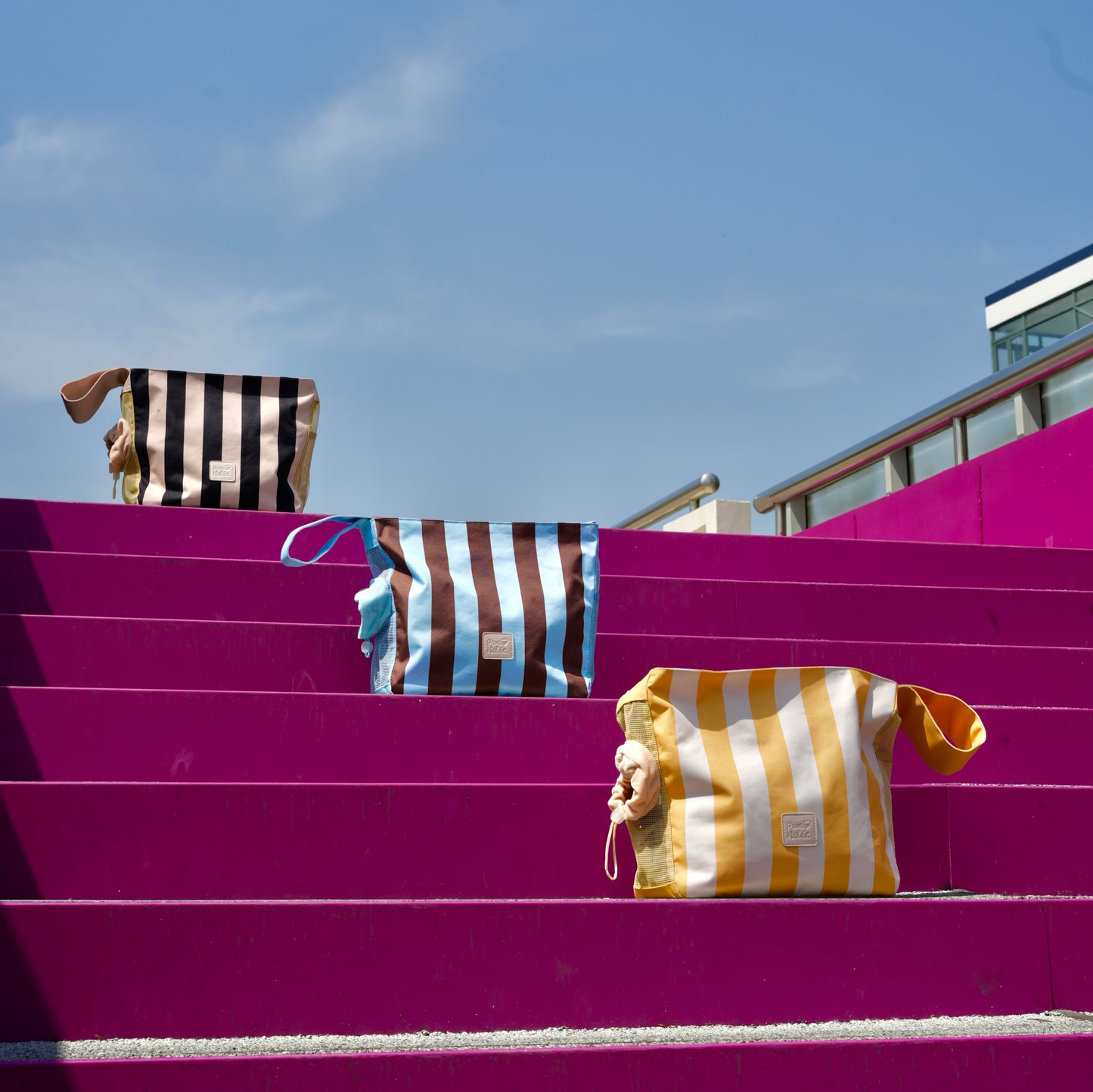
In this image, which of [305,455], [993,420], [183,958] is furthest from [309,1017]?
[993,420]

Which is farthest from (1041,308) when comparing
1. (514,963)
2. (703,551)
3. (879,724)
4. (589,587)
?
(514,963)

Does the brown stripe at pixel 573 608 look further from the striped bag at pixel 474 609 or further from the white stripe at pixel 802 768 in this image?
the white stripe at pixel 802 768

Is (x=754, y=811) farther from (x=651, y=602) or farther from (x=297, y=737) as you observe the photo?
(x=651, y=602)

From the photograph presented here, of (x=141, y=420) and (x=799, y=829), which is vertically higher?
(x=141, y=420)

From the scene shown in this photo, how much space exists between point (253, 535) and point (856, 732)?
7.81 feet

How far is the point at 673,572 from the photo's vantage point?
4781 mm

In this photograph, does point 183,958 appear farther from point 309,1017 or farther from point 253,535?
point 253,535

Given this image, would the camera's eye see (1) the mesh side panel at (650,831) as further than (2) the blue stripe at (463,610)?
No

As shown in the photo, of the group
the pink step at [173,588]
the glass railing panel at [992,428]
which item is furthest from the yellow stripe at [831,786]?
the glass railing panel at [992,428]

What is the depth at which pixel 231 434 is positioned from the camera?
507cm

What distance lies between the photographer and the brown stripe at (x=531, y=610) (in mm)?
3533

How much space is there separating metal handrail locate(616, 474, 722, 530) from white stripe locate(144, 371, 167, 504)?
90.4 inches

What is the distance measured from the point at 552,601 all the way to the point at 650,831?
1.02m

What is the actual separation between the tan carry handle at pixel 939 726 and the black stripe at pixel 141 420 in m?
3.04
